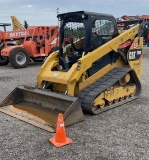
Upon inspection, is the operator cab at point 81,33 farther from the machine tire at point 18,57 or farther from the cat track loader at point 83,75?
the machine tire at point 18,57

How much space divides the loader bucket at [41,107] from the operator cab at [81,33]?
104 centimetres

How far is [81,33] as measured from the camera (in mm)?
6359

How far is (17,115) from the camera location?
551cm

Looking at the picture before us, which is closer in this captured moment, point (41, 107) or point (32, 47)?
point (41, 107)

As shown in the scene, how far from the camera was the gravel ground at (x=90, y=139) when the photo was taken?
383cm

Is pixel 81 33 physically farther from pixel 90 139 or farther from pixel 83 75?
pixel 90 139

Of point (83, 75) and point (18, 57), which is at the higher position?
point (83, 75)

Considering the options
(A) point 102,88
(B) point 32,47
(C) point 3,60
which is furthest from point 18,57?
(A) point 102,88

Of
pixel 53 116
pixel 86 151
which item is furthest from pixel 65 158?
pixel 53 116

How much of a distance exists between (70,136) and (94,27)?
2.71 meters

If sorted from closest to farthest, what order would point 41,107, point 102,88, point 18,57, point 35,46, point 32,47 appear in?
point 102,88
point 41,107
point 18,57
point 32,47
point 35,46

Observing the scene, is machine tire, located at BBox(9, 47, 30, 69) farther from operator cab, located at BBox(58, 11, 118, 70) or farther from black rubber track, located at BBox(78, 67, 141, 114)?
black rubber track, located at BBox(78, 67, 141, 114)

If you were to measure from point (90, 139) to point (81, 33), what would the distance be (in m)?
2.87

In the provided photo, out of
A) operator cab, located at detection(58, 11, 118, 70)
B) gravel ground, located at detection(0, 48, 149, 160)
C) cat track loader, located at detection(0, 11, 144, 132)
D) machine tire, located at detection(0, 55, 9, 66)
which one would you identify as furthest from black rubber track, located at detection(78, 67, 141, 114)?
machine tire, located at detection(0, 55, 9, 66)
